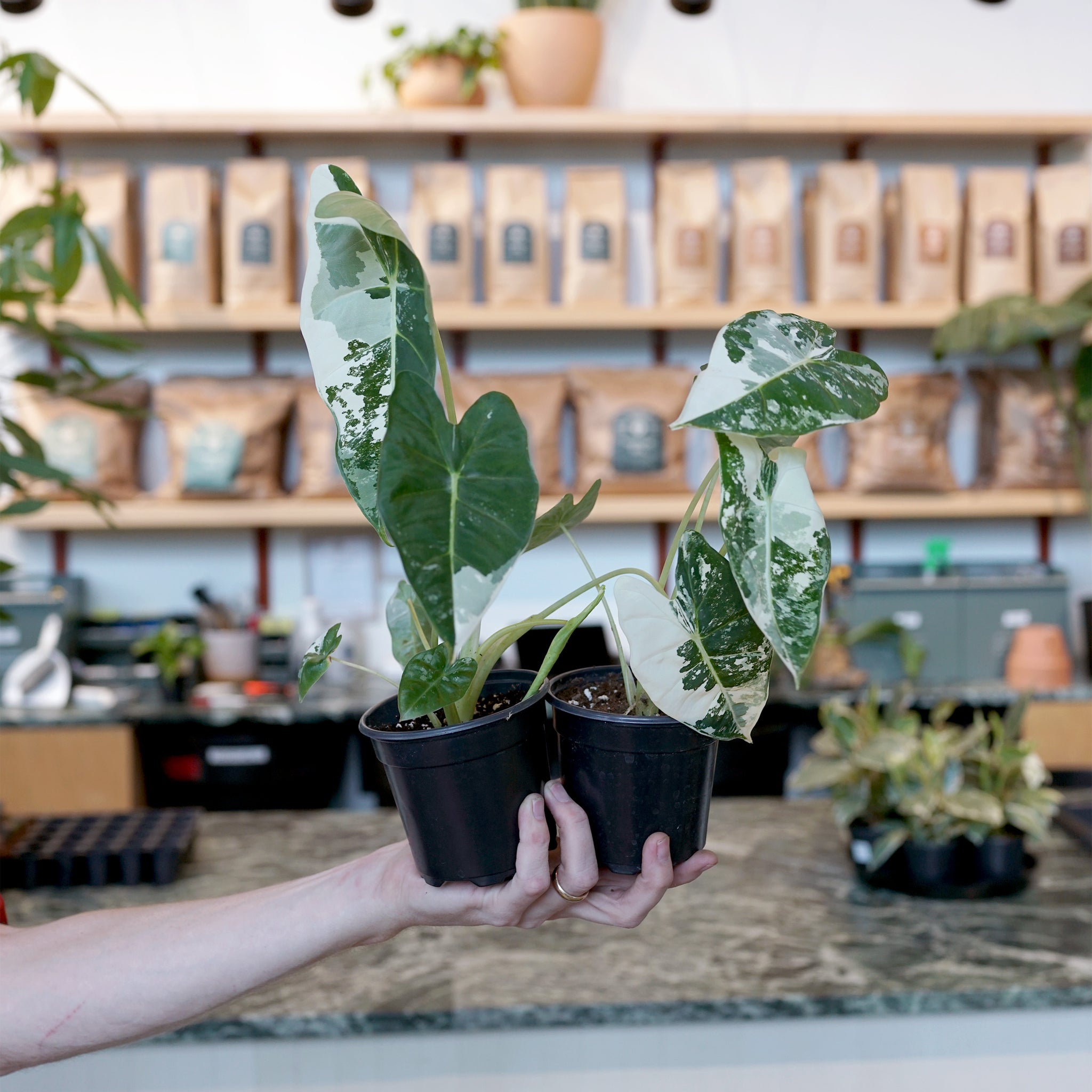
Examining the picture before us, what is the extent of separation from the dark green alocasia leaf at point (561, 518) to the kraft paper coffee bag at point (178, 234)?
2.54 meters

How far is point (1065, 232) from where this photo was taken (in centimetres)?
308

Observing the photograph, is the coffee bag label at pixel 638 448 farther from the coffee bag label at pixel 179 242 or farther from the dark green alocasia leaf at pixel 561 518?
the dark green alocasia leaf at pixel 561 518

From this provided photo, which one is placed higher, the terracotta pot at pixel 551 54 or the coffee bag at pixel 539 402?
the terracotta pot at pixel 551 54

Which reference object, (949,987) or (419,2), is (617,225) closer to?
(419,2)

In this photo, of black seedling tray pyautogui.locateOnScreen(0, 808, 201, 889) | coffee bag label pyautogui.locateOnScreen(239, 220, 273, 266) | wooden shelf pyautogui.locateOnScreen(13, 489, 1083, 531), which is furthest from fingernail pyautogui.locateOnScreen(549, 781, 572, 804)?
coffee bag label pyautogui.locateOnScreen(239, 220, 273, 266)

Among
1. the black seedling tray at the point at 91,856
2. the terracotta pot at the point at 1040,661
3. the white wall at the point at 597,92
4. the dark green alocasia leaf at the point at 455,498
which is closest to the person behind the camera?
the dark green alocasia leaf at the point at 455,498

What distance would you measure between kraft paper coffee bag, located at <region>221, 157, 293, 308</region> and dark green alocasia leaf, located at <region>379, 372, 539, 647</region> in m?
2.58

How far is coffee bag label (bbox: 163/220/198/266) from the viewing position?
2.96 metres

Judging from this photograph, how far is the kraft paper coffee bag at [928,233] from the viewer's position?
10.1ft

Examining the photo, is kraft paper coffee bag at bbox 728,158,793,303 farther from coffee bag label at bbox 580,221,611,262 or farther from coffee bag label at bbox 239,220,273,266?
coffee bag label at bbox 239,220,273,266

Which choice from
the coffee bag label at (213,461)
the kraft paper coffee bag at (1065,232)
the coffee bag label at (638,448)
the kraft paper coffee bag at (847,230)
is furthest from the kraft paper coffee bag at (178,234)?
the kraft paper coffee bag at (1065,232)

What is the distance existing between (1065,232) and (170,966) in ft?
10.3

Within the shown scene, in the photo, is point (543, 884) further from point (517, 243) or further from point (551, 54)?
point (551, 54)

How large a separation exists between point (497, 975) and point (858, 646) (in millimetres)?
2078
